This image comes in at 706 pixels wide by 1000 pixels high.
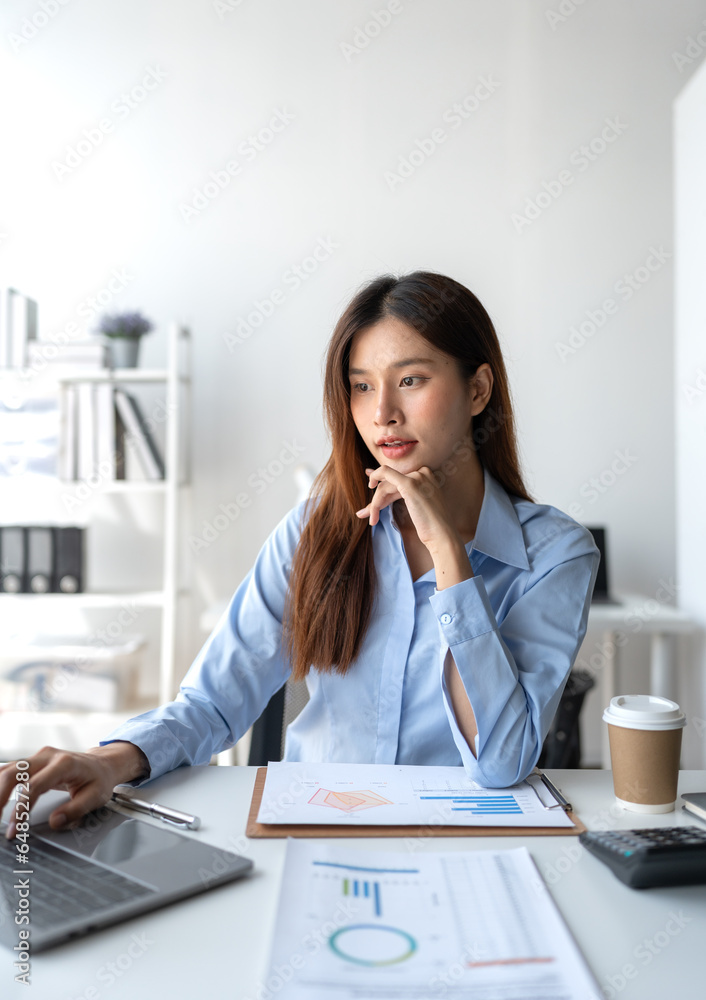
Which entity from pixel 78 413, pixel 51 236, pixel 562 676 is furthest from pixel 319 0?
pixel 562 676

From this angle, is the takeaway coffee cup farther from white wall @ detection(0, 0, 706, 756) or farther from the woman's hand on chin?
white wall @ detection(0, 0, 706, 756)

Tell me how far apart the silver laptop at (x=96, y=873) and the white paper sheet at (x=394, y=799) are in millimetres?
110

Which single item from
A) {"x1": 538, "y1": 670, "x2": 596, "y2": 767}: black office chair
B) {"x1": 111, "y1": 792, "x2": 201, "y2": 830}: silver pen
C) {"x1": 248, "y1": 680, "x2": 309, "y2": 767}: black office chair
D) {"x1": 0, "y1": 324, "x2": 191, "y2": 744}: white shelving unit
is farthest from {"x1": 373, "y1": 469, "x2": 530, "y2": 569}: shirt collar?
{"x1": 0, "y1": 324, "x2": 191, "y2": 744}: white shelving unit

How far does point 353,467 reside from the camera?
4.39 feet

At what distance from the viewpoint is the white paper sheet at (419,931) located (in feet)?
1.79

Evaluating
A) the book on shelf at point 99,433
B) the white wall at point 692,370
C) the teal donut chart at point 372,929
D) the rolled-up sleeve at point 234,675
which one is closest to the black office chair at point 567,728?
the white wall at point 692,370

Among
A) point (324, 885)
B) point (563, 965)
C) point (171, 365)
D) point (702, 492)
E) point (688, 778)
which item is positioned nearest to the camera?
point (563, 965)

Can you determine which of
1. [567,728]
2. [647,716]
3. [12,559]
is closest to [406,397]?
[647,716]

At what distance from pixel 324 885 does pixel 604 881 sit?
0.25m

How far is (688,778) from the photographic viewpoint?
3.29 feet

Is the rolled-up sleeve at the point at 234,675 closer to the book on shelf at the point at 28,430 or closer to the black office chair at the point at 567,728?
the black office chair at the point at 567,728

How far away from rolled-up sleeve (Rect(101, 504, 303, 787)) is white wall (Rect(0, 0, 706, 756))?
1.67m

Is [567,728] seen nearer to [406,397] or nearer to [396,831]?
[406,397]

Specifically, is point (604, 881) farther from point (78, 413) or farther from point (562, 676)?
point (78, 413)
